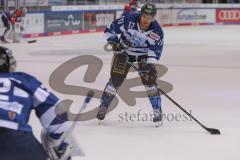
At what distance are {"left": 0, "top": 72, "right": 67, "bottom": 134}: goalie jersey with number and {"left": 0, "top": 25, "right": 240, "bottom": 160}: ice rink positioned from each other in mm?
1879

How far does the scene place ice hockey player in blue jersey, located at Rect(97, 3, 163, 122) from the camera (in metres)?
5.07

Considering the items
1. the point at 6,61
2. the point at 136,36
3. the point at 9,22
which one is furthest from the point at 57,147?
the point at 9,22

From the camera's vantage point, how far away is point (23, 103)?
209 centimetres

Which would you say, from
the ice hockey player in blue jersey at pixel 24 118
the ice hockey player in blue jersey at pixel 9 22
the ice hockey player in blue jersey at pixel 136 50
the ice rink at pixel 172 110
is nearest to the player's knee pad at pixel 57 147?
the ice hockey player in blue jersey at pixel 24 118

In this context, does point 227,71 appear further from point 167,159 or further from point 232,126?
point 167,159

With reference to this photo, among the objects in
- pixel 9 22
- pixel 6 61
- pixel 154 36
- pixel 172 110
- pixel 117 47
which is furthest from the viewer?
pixel 9 22

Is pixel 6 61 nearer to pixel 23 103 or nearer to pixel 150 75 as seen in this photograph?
pixel 23 103

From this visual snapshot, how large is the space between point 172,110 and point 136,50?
1.00 meters

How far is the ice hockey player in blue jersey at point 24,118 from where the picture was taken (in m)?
2.02

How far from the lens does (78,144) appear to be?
440 cm

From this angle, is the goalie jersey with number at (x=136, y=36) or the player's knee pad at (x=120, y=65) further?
the player's knee pad at (x=120, y=65)

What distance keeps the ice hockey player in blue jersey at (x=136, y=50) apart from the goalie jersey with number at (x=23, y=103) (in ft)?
9.71

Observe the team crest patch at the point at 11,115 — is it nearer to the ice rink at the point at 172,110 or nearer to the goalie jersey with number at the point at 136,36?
the ice rink at the point at 172,110

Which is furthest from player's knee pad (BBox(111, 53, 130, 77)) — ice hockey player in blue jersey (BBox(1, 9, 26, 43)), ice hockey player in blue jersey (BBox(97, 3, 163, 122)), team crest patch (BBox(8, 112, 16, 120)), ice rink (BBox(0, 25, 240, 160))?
ice hockey player in blue jersey (BBox(1, 9, 26, 43))
